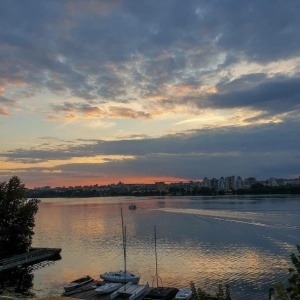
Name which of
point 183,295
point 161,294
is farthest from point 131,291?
point 183,295

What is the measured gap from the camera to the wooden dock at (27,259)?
43250 millimetres

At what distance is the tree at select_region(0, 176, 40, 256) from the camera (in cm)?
4891

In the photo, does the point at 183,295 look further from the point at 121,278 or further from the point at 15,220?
the point at 15,220

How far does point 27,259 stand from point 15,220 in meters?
5.79

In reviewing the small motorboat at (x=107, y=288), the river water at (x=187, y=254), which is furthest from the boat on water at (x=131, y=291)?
the river water at (x=187, y=254)

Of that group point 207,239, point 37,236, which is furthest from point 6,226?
point 207,239

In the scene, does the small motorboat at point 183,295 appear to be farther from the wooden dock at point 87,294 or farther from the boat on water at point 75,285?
the boat on water at point 75,285

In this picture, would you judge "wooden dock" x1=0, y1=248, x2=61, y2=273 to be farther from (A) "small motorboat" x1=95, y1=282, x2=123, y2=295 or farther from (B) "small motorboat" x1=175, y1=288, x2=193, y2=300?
(B) "small motorboat" x1=175, y1=288, x2=193, y2=300

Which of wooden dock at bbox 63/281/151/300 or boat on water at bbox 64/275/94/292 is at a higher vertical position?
boat on water at bbox 64/275/94/292

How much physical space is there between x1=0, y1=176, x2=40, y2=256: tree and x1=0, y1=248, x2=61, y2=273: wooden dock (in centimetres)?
213

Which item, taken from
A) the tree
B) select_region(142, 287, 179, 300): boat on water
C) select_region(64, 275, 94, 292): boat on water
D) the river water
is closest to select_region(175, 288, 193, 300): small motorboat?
select_region(142, 287, 179, 300): boat on water

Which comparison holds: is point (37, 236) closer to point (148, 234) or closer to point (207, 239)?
point (148, 234)

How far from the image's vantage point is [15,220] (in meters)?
49.7

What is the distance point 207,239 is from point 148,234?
10.7 metres
